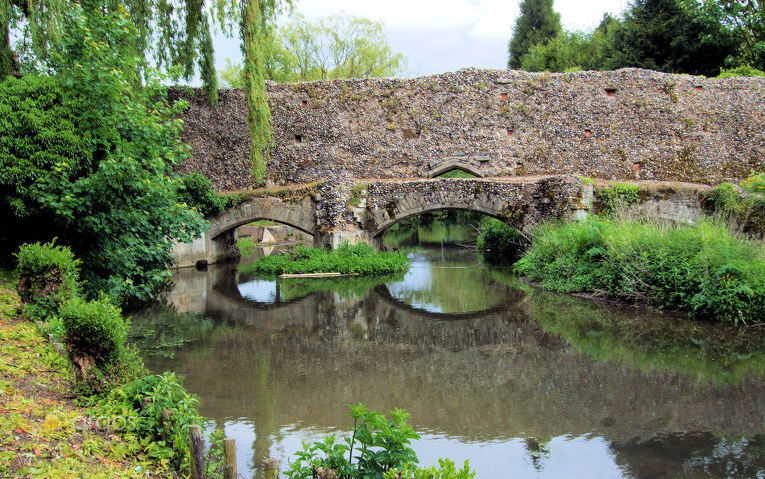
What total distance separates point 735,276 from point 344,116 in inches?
592

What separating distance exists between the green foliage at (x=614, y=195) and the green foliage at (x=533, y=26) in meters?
26.4

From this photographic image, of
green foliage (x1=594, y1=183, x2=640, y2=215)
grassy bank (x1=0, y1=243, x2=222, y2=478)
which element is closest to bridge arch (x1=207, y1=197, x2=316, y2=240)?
green foliage (x1=594, y1=183, x2=640, y2=215)

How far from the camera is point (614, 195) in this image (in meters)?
17.2

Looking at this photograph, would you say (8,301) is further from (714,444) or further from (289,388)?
(714,444)

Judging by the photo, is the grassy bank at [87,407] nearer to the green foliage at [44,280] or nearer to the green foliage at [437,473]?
the green foliage at [44,280]

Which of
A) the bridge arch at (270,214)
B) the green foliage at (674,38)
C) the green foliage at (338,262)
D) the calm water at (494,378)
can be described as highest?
the green foliage at (674,38)

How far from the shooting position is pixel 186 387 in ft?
22.4

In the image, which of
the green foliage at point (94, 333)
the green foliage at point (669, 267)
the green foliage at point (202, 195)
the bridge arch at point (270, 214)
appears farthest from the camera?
the green foliage at point (202, 195)

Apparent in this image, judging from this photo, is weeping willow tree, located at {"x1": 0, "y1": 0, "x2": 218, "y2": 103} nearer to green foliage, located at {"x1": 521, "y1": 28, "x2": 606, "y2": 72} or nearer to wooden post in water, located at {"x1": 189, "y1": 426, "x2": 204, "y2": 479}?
wooden post in water, located at {"x1": 189, "y1": 426, "x2": 204, "y2": 479}

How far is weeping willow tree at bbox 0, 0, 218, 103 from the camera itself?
11031mm

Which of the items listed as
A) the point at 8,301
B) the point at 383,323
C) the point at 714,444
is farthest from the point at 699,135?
the point at 8,301

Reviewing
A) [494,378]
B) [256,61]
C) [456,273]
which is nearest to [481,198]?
[456,273]

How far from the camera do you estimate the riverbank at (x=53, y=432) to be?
3.72m

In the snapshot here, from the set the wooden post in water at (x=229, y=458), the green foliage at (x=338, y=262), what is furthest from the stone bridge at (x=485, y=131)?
the wooden post in water at (x=229, y=458)
